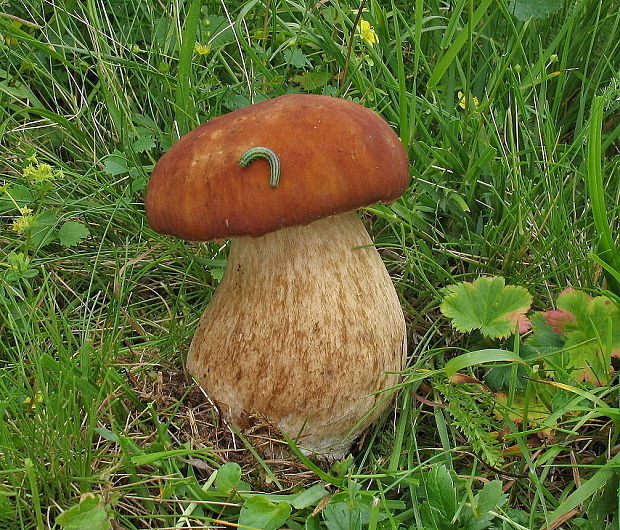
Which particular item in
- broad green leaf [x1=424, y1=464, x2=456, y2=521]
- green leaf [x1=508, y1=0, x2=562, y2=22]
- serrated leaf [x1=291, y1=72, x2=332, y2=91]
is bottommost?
broad green leaf [x1=424, y1=464, x2=456, y2=521]

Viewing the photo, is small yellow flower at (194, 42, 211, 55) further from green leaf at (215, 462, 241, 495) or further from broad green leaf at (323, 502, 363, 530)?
broad green leaf at (323, 502, 363, 530)

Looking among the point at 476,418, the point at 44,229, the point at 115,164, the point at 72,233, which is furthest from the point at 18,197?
the point at 476,418

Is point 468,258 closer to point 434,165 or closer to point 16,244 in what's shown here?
point 434,165

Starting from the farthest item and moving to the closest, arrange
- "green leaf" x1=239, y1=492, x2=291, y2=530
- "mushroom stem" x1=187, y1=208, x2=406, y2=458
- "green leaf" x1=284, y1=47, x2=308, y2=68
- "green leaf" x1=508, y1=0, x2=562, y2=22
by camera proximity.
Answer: "green leaf" x1=284, y1=47, x2=308, y2=68
"green leaf" x1=508, y1=0, x2=562, y2=22
"mushroom stem" x1=187, y1=208, x2=406, y2=458
"green leaf" x1=239, y1=492, x2=291, y2=530

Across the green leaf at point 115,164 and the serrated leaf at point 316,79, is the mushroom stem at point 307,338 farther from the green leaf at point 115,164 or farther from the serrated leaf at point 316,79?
the serrated leaf at point 316,79

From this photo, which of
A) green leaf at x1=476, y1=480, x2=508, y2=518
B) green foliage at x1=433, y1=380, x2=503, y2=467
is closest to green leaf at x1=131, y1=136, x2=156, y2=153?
green foliage at x1=433, y1=380, x2=503, y2=467

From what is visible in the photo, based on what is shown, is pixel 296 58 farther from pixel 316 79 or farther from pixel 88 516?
pixel 88 516

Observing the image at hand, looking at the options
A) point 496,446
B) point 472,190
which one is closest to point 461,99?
point 472,190
